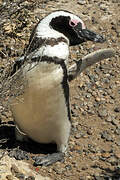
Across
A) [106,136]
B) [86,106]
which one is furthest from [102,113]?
Result: [106,136]

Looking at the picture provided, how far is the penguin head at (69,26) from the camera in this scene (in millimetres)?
3869

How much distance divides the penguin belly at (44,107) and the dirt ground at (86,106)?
0.15 meters

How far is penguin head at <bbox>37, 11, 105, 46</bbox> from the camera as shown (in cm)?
387

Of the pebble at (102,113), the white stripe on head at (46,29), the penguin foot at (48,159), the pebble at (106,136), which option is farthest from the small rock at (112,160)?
the white stripe on head at (46,29)

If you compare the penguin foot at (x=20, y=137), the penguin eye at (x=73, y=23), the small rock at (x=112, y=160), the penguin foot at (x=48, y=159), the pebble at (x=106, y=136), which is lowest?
the small rock at (x=112, y=160)

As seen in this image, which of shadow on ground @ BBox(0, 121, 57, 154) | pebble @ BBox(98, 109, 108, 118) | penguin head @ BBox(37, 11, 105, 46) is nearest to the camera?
penguin head @ BBox(37, 11, 105, 46)

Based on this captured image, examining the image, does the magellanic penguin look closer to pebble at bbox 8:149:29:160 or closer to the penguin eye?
the penguin eye

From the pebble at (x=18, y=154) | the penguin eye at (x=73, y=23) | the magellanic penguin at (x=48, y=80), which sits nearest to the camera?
the magellanic penguin at (x=48, y=80)

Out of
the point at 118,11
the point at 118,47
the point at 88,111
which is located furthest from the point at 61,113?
the point at 118,11

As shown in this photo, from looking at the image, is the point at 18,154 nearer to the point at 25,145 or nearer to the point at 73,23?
the point at 25,145

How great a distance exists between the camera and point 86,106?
4.73 metres

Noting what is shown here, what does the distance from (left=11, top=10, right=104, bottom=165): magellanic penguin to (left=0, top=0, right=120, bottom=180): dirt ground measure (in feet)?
0.48

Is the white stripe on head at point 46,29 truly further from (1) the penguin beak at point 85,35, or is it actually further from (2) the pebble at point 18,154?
(2) the pebble at point 18,154

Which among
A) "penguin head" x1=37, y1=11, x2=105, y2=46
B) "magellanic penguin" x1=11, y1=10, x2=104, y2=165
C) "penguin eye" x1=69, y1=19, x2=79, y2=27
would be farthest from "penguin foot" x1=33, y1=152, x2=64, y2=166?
"penguin eye" x1=69, y1=19, x2=79, y2=27
